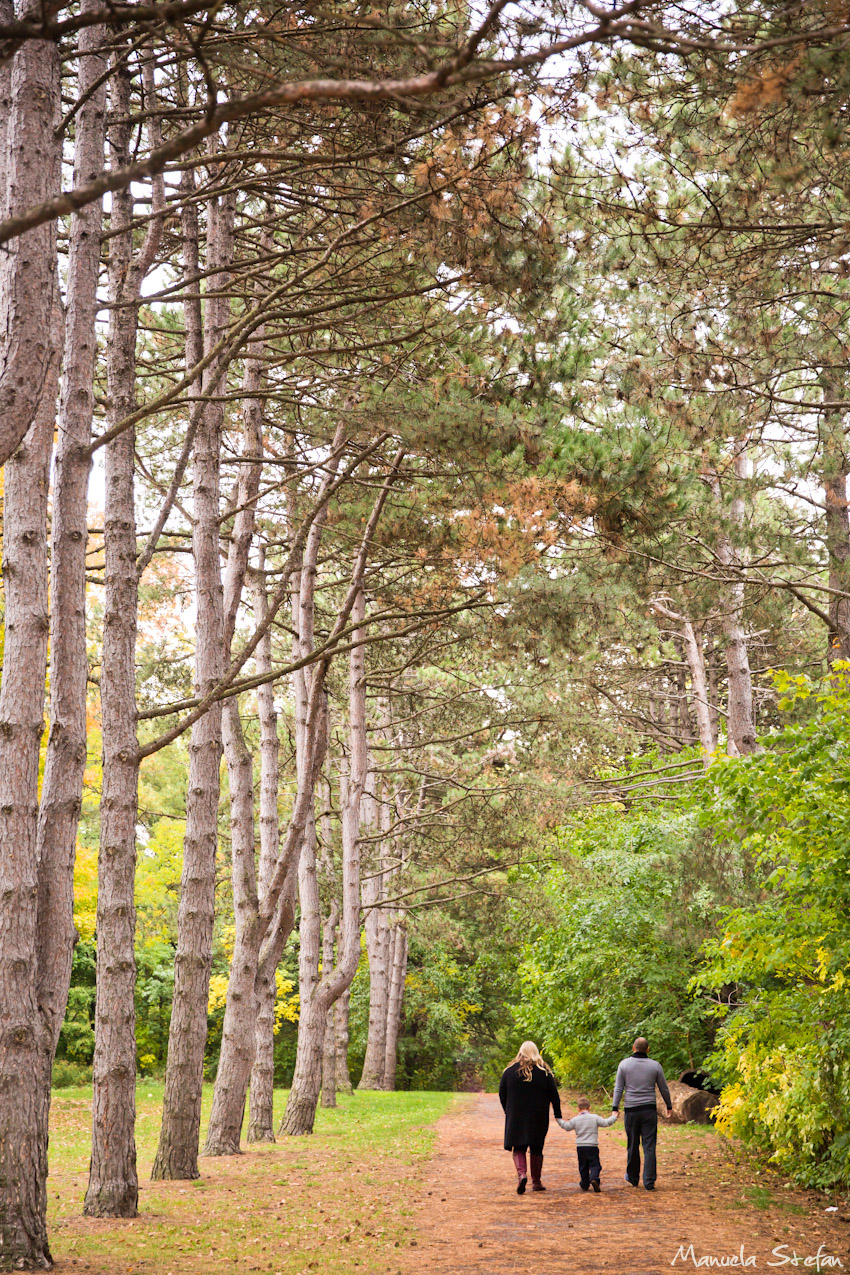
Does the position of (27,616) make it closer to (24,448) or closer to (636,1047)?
(24,448)

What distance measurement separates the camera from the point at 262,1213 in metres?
7.96

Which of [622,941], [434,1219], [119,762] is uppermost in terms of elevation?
[119,762]

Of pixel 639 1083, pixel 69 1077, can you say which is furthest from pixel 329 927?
pixel 639 1083

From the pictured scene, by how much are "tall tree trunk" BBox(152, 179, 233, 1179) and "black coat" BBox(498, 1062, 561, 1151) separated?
109 inches

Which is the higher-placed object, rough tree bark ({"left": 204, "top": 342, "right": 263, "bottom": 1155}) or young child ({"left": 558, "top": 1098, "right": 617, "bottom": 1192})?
rough tree bark ({"left": 204, "top": 342, "right": 263, "bottom": 1155})

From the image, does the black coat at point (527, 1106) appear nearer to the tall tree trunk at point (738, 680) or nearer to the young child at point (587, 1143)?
the young child at point (587, 1143)

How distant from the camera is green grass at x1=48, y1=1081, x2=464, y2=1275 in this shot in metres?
6.15

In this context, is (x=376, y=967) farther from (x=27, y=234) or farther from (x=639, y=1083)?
(x=27, y=234)

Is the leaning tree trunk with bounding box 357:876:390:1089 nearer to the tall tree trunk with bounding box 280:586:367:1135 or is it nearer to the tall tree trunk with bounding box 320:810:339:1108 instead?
the tall tree trunk with bounding box 320:810:339:1108

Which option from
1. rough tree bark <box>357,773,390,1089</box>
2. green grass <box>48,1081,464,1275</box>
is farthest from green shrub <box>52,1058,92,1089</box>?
green grass <box>48,1081,464,1275</box>

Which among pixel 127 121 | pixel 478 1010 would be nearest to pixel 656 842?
pixel 127 121

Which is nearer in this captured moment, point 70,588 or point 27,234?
point 27,234

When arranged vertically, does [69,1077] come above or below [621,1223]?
below

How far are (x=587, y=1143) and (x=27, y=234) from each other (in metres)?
8.22
